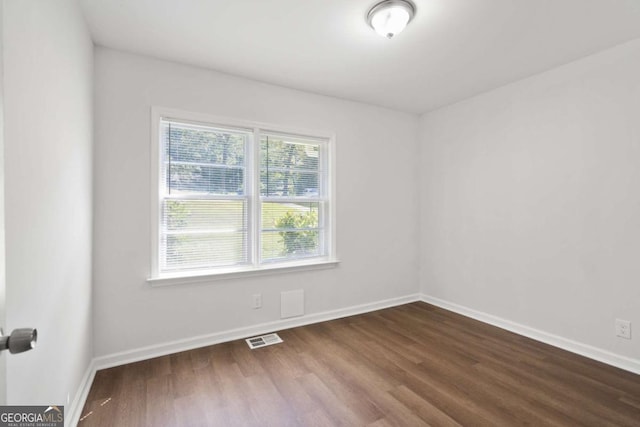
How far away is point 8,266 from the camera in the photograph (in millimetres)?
1034

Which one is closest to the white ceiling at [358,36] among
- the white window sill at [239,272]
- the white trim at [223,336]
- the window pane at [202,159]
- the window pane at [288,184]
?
the window pane at [202,159]

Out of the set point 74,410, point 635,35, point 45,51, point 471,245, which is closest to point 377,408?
point 74,410

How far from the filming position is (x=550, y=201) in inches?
110

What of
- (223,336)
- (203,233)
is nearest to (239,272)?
(203,233)

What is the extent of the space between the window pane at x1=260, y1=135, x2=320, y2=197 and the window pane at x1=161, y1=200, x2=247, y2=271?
396 millimetres

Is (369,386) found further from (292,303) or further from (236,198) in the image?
(236,198)

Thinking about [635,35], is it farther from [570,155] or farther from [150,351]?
[150,351]

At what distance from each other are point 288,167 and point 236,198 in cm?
68

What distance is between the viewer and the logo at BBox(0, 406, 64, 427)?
73 cm

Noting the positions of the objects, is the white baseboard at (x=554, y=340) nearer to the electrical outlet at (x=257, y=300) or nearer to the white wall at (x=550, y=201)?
the white wall at (x=550, y=201)

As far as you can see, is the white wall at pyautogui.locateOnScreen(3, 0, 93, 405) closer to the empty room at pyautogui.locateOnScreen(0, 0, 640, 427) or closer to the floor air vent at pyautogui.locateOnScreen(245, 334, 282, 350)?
→ the empty room at pyautogui.locateOnScreen(0, 0, 640, 427)

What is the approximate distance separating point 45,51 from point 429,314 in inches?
154

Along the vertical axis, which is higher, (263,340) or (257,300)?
(257,300)

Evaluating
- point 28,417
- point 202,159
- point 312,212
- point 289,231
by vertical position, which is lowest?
point 28,417
